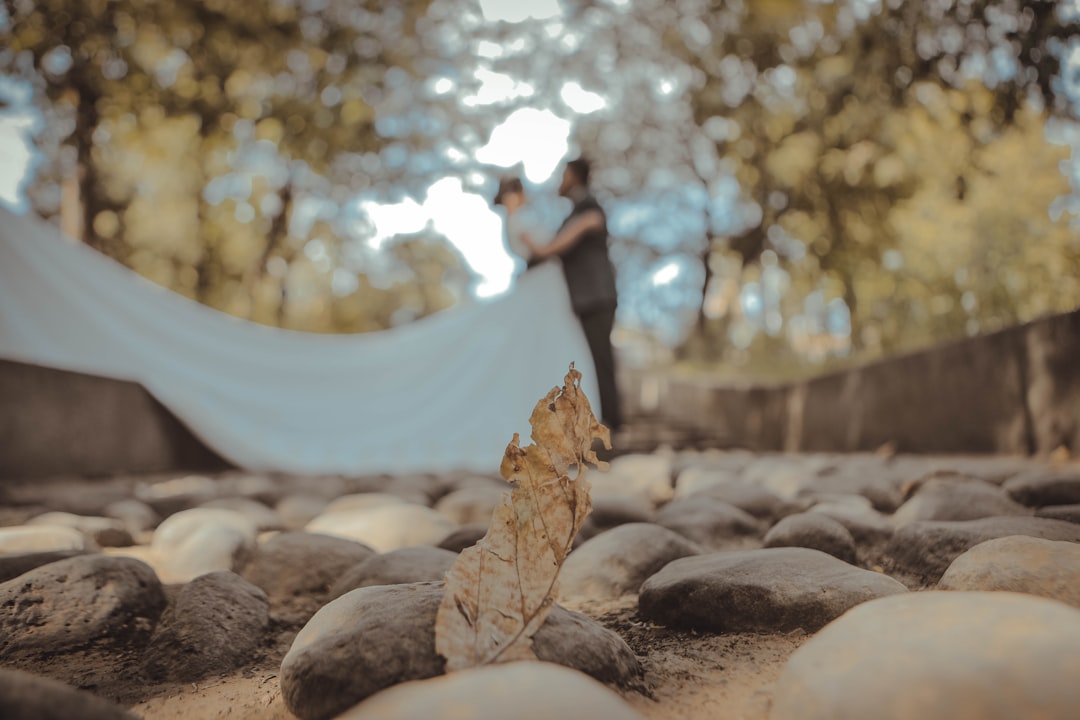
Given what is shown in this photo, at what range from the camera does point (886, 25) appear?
2756mm

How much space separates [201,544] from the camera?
1.75 meters

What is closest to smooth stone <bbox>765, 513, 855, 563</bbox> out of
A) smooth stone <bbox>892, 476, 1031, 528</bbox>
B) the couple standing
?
smooth stone <bbox>892, 476, 1031, 528</bbox>

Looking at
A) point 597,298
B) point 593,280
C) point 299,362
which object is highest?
point 593,280

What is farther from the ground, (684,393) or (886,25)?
(886,25)

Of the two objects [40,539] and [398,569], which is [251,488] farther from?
[398,569]

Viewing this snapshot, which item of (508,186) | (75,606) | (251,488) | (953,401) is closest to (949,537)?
(75,606)

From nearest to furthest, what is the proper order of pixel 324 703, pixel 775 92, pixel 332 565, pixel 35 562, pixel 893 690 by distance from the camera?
pixel 893 690
pixel 324 703
pixel 35 562
pixel 332 565
pixel 775 92

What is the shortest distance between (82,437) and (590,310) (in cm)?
268

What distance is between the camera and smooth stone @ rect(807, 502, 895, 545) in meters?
1.61

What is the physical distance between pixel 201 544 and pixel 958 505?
1.64 m

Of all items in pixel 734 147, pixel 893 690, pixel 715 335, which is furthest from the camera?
pixel 715 335

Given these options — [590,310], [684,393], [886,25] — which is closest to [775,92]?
[684,393]

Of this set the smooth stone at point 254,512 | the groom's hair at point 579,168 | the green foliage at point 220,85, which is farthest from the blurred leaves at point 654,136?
the smooth stone at point 254,512

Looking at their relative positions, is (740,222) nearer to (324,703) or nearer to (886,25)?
(886,25)
